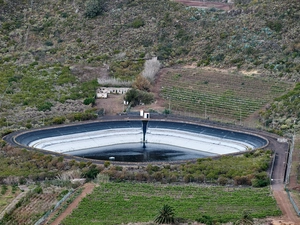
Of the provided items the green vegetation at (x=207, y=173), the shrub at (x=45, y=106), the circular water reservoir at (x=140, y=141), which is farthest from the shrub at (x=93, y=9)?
the green vegetation at (x=207, y=173)

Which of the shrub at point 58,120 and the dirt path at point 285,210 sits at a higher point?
the shrub at point 58,120

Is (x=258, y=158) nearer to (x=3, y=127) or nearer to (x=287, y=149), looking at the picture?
(x=287, y=149)

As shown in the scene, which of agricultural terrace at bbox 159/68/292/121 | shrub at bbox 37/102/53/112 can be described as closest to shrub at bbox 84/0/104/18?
agricultural terrace at bbox 159/68/292/121

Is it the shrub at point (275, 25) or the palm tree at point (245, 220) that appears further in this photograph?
the shrub at point (275, 25)

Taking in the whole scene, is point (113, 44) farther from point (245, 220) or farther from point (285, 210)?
point (245, 220)

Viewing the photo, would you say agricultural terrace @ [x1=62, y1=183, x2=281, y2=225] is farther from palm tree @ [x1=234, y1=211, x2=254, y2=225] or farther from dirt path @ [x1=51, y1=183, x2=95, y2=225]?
palm tree @ [x1=234, y1=211, x2=254, y2=225]

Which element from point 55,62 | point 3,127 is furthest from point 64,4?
point 3,127

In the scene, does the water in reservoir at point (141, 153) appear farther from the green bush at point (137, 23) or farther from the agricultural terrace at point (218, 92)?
the green bush at point (137, 23)
